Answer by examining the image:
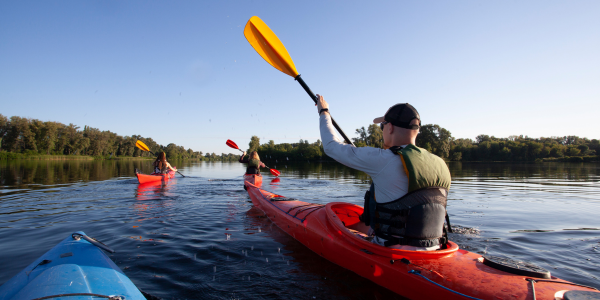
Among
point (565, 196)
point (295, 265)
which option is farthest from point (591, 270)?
point (565, 196)

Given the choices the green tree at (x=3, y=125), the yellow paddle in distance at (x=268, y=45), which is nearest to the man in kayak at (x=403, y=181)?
the yellow paddle in distance at (x=268, y=45)

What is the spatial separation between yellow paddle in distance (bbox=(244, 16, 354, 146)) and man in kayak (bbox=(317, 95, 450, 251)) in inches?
89.6

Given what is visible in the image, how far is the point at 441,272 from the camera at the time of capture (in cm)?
230

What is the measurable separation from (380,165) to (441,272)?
1.03 metres

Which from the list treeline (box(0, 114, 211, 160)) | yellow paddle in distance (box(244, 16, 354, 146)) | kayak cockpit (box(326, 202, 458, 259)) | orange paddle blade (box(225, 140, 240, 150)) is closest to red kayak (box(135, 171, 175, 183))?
→ orange paddle blade (box(225, 140, 240, 150))

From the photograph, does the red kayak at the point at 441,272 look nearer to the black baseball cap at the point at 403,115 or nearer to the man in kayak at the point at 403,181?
the man in kayak at the point at 403,181

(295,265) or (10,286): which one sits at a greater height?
(10,286)

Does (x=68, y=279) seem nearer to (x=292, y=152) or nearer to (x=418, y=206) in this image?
(x=418, y=206)

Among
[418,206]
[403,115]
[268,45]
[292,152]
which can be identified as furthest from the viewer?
[292,152]

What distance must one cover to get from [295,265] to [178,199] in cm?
674

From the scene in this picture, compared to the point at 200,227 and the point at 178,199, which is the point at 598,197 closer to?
the point at 200,227

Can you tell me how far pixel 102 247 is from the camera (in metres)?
3.15

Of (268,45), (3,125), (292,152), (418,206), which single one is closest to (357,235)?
(418,206)

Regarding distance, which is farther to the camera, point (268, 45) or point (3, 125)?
point (3, 125)
